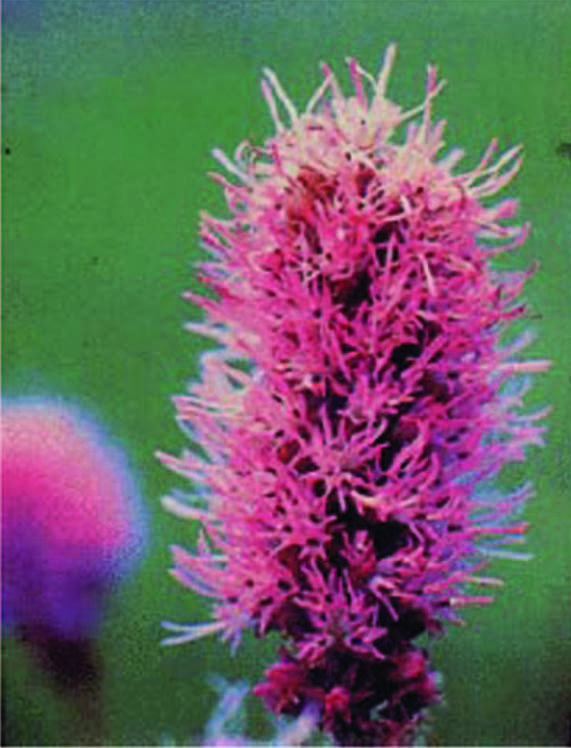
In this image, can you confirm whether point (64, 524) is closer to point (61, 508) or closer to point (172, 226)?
point (61, 508)

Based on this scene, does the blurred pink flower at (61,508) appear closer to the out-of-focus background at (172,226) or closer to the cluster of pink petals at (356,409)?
the out-of-focus background at (172,226)

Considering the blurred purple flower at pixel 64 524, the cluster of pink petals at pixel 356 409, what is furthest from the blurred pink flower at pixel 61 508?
the cluster of pink petals at pixel 356 409

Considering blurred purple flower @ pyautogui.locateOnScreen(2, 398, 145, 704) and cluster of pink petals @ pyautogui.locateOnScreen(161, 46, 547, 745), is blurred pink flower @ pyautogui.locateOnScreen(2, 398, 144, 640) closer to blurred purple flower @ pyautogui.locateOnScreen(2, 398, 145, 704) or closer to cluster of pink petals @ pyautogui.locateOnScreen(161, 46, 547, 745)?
blurred purple flower @ pyautogui.locateOnScreen(2, 398, 145, 704)

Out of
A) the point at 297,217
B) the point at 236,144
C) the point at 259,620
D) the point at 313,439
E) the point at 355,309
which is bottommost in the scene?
the point at 259,620

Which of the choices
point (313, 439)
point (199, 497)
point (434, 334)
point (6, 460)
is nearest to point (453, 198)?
point (434, 334)

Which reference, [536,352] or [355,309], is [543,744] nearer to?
[536,352]

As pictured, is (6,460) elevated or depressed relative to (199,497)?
elevated

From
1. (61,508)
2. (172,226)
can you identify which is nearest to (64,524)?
(61,508)
